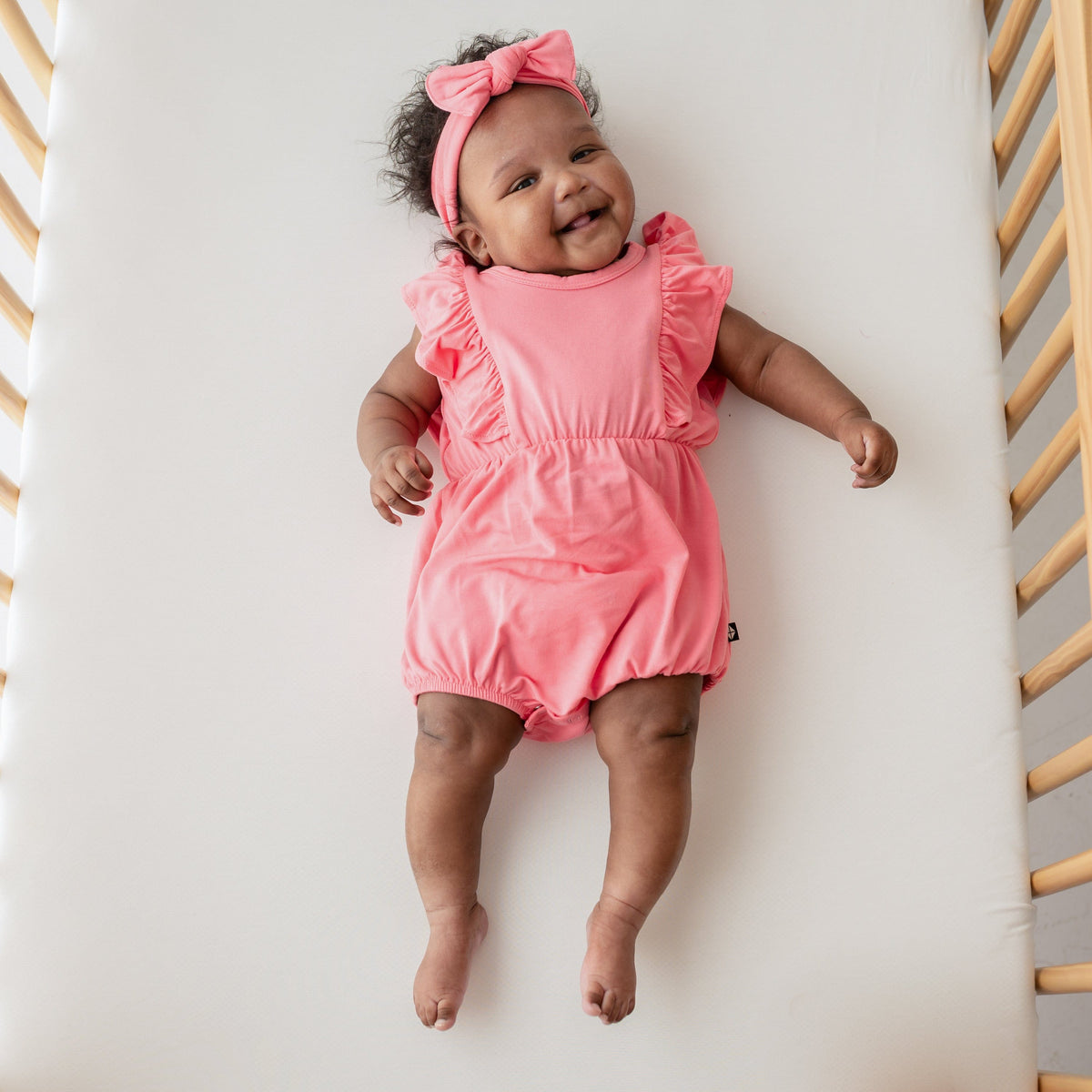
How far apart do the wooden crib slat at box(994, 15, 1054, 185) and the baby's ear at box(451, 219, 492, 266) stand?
1.85 ft

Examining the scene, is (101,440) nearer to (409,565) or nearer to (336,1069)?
(409,565)

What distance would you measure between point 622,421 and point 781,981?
55cm

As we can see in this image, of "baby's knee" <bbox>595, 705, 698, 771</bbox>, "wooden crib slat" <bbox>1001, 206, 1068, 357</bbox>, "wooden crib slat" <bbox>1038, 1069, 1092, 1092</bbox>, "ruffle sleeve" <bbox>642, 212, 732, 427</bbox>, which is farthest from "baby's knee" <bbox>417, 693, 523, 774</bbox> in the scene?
"wooden crib slat" <bbox>1001, 206, 1068, 357</bbox>

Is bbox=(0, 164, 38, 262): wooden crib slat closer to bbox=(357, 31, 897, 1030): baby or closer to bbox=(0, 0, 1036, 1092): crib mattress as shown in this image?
bbox=(0, 0, 1036, 1092): crib mattress

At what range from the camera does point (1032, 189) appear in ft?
3.82

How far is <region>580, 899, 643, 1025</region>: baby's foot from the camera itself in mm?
998

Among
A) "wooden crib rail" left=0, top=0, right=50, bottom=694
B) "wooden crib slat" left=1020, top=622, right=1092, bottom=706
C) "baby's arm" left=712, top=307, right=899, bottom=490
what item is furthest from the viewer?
"wooden crib rail" left=0, top=0, right=50, bottom=694

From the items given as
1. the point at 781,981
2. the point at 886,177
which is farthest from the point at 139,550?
the point at 886,177

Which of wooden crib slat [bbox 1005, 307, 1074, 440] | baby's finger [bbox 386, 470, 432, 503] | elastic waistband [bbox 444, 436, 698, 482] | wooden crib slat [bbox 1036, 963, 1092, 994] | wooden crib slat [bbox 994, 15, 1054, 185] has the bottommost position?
wooden crib slat [bbox 1036, 963, 1092, 994]

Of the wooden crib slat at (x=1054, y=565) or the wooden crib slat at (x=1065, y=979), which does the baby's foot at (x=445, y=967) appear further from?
the wooden crib slat at (x=1054, y=565)

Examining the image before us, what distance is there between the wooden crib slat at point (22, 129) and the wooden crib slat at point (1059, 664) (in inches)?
46.5

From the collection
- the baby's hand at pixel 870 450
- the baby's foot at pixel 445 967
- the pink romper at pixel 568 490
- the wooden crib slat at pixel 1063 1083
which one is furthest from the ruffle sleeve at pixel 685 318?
the wooden crib slat at pixel 1063 1083

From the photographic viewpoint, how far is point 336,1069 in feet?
3.44

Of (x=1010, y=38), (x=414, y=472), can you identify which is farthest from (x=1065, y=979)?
(x=1010, y=38)
